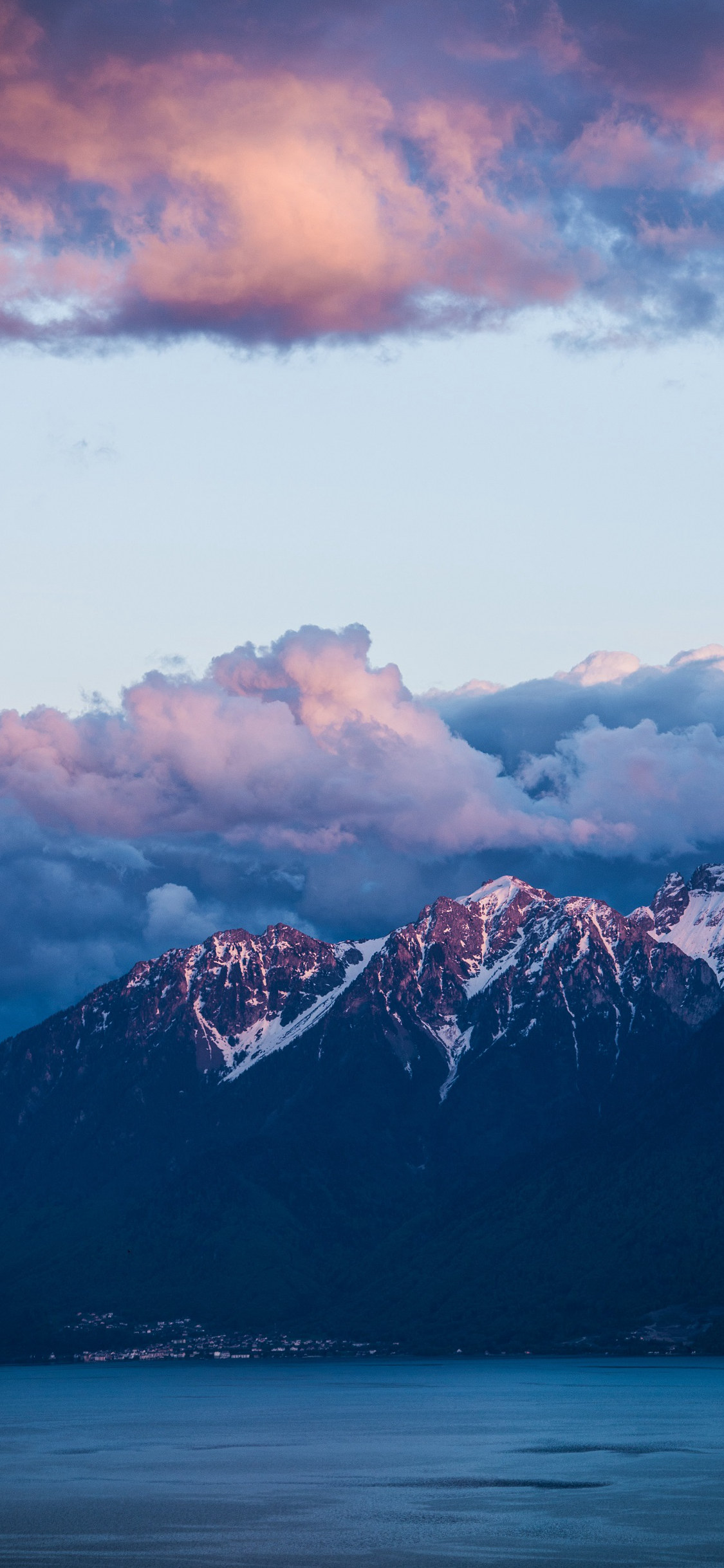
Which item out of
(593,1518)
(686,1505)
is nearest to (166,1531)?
(593,1518)

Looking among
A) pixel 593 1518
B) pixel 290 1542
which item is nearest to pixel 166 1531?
pixel 290 1542

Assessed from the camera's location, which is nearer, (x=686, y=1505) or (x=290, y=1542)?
(x=290, y=1542)

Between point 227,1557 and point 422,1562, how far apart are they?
1732cm

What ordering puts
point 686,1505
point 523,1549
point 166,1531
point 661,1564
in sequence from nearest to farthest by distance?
1. point 661,1564
2. point 523,1549
3. point 166,1531
4. point 686,1505

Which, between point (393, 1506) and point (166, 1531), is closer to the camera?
point (166, 1531)

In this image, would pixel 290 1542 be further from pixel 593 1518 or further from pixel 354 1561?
pixel 593 1518

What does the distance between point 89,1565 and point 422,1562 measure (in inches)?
1139

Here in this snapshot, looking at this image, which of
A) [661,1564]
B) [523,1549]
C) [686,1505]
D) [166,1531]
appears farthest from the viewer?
Result: [686,1505]

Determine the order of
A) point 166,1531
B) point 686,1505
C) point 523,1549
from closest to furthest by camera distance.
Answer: point 523,1549 < point 166,1531 < point 686,1505

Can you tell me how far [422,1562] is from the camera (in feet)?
513

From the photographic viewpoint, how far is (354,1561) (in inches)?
6191

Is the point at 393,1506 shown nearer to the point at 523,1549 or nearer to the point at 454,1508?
the point at 454,1508

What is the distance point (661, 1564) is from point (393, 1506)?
51.0 m

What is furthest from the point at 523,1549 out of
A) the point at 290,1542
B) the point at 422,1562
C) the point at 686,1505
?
the point at 686,1505
